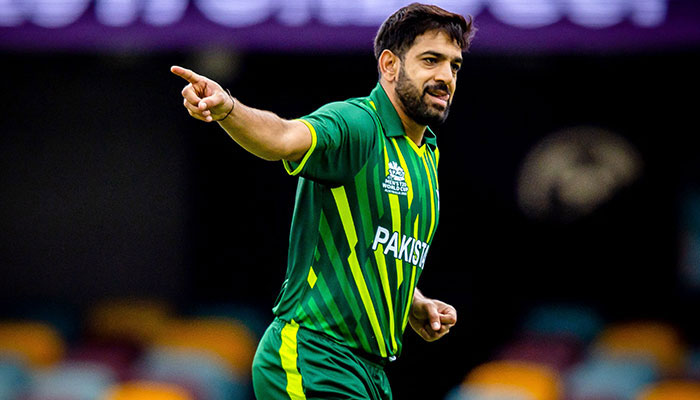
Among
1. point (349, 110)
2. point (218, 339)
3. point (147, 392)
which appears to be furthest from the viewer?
point (218, 339)

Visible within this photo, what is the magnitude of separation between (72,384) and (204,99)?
5146 millimetres

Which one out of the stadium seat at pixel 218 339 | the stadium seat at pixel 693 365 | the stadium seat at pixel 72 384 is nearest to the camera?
the stadium seat at pixel 72 384

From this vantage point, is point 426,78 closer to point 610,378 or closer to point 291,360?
point 291,360

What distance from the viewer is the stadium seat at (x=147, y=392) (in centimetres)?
679

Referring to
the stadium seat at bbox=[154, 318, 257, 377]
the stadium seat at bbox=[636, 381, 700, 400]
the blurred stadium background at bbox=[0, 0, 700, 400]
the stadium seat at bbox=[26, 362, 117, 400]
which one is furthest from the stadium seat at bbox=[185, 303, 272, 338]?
the stadium seat at bbox=[636, 381, 700, 400]

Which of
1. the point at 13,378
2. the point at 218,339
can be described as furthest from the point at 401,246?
the point at 218,339

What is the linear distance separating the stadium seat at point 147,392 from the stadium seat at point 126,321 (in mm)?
1923

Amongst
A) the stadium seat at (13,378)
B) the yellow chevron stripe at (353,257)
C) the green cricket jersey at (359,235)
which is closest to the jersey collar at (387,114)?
the green cricket jersey at (359,235)

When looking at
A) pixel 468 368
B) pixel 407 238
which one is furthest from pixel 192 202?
pixel 407 238

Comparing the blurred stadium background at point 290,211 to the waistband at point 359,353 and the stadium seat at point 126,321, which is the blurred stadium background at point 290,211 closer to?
the stadium seat at point 126,321

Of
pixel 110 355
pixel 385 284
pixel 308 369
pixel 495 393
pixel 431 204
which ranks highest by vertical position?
pixel 431 204

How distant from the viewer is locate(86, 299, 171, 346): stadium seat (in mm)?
9156

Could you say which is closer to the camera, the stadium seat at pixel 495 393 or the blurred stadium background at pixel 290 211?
the stadium seat at pixel 495 393

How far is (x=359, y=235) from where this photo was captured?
10.7ft
